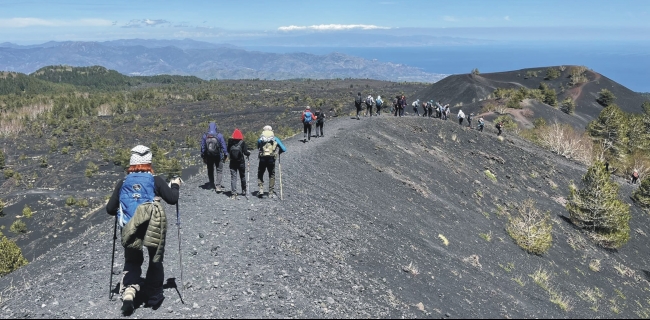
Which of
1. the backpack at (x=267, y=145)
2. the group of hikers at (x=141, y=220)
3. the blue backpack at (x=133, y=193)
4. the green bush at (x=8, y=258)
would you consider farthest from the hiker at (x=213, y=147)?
the green bush at (x=8, y=258)

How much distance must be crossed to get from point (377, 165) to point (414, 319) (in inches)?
555

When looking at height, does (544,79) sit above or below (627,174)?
above

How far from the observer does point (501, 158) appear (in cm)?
3031

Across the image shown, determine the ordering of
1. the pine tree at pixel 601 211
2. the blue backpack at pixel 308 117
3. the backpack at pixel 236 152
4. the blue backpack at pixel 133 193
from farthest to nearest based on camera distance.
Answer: the pine tree at pixel 601 211, the blue backpack at pixel 308 117, the backpack at pixel 236 152, the blue backpack at pixel 133 193

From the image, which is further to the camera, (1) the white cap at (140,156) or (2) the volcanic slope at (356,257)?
(2) the volcanic slope at (356,257)

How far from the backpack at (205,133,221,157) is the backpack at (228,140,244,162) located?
0.78 meters

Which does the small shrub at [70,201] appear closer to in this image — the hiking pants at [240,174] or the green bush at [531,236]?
the hiking pants at [240,174]

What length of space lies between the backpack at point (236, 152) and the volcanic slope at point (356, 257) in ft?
4.27

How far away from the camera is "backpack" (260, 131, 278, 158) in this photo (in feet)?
36.3

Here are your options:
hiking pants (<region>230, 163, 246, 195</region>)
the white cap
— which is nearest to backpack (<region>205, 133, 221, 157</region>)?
hiking pants (<region>230, 163, 246, 195</region>)

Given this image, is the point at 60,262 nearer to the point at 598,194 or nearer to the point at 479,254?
the point at 479,254

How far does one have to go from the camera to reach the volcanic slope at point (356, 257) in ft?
23.0

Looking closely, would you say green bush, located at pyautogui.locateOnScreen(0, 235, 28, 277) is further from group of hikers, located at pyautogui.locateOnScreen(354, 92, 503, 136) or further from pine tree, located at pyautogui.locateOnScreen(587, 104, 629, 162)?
pine tree, located at pyautogui.locateOnScreen(587, 104, 629, 162)

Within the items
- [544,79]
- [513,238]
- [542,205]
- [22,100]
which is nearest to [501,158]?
[542,205]
